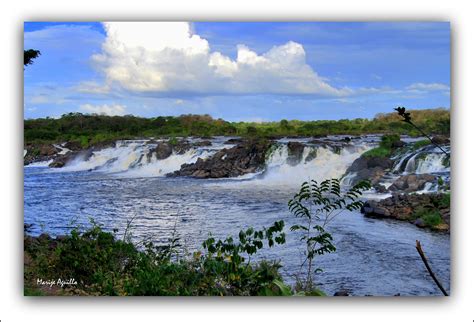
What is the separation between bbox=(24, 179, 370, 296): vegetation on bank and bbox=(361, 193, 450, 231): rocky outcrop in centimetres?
11

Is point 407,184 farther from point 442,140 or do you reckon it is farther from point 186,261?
point 186,261

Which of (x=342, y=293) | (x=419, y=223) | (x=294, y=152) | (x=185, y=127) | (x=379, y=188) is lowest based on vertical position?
(x=342, y=293)

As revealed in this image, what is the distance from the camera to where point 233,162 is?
3.59m

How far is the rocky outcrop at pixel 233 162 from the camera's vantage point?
3.58m

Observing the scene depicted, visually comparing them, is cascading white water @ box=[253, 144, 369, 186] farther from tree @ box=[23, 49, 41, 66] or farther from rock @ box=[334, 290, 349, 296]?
tree @ box=[23, 49, 41, 66]

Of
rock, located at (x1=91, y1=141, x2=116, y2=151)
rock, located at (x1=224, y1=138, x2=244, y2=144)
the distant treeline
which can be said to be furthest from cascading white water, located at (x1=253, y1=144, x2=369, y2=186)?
rock, located at (x1=91, y1=141, x2=116, y2=151)

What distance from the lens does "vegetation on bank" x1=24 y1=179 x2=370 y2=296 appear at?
10.6ft

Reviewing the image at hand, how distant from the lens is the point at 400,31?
10.8 feet

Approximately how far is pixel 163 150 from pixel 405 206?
1600mm

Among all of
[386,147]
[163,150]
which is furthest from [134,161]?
[386,147]

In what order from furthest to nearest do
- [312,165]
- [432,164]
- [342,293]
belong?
[312,165]
[432,164]
[342,293]

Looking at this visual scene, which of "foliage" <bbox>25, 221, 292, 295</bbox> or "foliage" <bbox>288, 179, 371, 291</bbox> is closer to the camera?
"foliage" <bbox>25, 221, 292, 295</bbox>

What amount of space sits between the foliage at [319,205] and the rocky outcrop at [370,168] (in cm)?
6

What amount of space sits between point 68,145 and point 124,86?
558 millimetres
